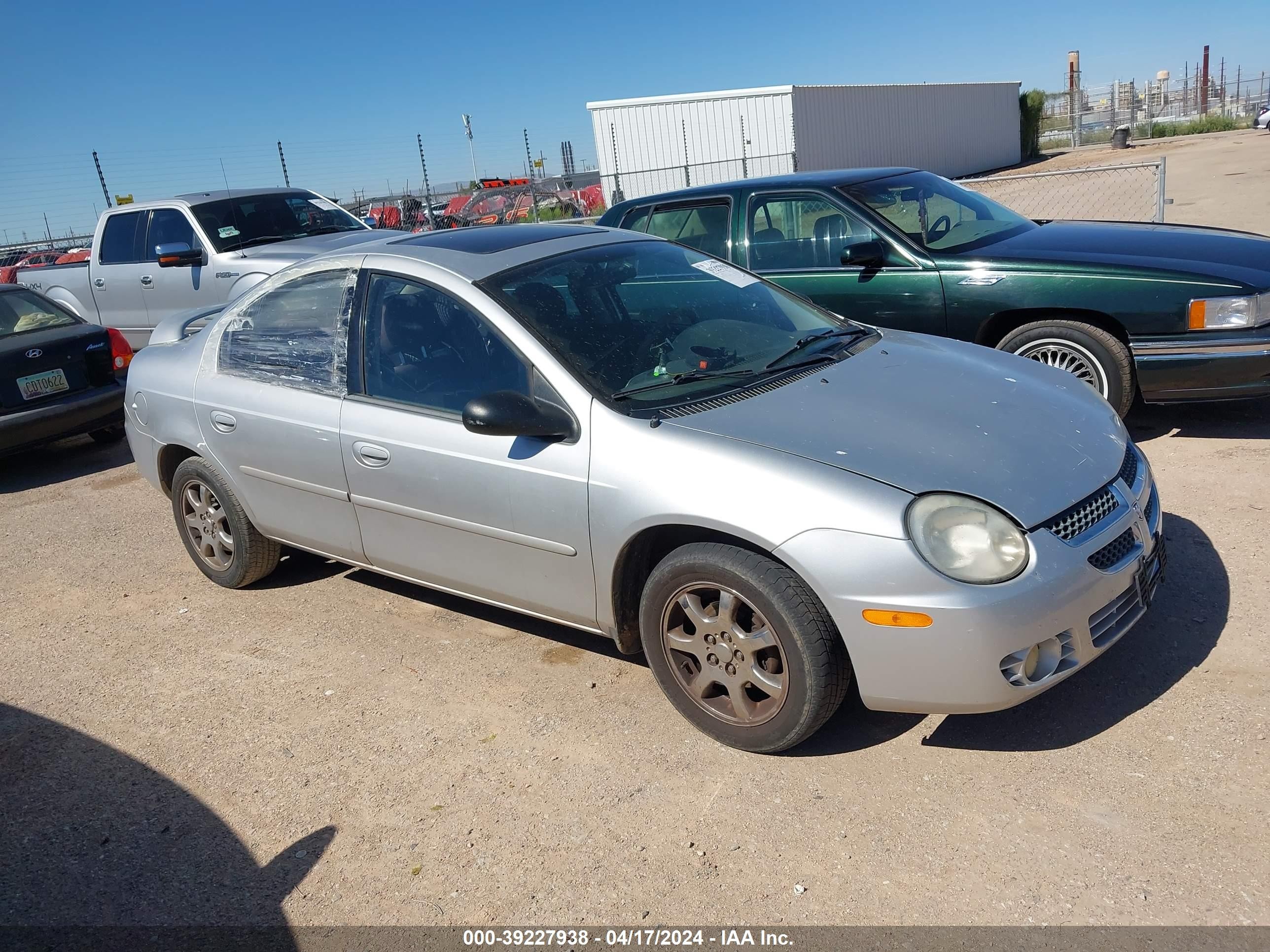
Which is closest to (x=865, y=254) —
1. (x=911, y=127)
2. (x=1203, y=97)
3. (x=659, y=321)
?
(x=659, y=321)

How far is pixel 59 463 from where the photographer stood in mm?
8469

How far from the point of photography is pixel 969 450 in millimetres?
3092

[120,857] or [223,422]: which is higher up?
[223,422]

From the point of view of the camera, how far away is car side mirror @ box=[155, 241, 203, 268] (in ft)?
30.7

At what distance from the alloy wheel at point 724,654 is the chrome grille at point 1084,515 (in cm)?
88

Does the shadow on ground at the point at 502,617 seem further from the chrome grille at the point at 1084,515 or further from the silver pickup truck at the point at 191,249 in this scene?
the silver pickup truck at the point at 191,249

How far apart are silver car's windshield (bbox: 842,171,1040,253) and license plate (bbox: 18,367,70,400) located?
615cm

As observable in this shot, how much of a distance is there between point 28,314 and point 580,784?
7430mm

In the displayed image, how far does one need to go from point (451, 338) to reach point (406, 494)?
628 mm

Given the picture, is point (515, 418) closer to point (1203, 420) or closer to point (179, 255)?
point (1203, 420)

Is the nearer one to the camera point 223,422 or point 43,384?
point 223,422

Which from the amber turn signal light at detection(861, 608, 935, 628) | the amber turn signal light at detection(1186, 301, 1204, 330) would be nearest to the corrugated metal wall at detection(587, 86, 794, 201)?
the amber turn signal light at detection(1186, 301, 1204, 330)

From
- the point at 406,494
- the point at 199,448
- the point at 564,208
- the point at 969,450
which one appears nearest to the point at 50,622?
the point at 199,448

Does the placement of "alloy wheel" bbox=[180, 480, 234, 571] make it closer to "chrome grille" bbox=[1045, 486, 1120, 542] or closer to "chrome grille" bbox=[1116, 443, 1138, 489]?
"chrome grille" bbox=[1045, 486, 1120, 542]
